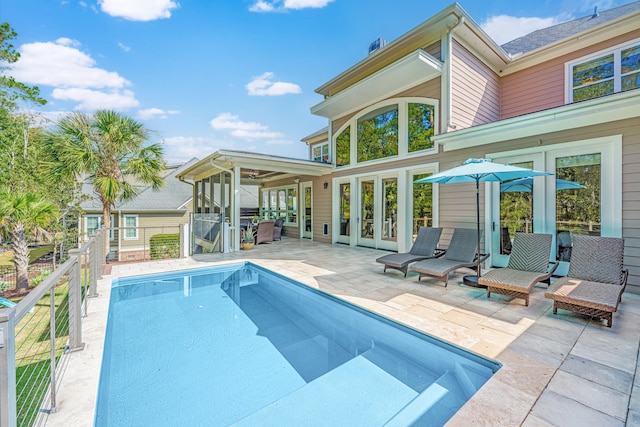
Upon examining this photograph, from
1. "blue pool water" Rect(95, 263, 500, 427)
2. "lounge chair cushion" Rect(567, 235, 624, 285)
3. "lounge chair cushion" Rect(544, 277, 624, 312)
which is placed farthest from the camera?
"lounge chair cushion" Rect(567, 235, 624, 285)

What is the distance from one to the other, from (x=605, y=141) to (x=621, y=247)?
209cm

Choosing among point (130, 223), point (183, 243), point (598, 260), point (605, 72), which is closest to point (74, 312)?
point (183, 243)

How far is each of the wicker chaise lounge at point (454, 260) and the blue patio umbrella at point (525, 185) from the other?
133cm

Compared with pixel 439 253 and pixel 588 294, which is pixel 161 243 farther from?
pixel 588 294

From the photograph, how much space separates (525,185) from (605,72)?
12.8ft

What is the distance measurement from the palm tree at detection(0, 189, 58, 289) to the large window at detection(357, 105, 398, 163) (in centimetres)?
946

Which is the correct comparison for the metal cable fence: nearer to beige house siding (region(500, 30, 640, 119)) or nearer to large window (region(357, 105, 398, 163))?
large window (region(357, 105, 398, 163))

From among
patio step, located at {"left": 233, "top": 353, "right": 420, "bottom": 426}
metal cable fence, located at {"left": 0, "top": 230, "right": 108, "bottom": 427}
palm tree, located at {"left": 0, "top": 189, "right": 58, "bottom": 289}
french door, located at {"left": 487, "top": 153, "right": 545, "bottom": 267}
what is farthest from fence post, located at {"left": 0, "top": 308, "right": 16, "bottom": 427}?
palm tree, located at {"left": 0, "top": 189, "right": 58, "bottom": 289}

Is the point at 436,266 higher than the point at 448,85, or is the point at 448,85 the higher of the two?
the point at 448,85

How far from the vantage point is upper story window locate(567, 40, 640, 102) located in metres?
6.59

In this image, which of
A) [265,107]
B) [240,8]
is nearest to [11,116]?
[240,8]

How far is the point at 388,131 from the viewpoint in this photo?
30.7 feet

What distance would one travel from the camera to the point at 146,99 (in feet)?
53.4

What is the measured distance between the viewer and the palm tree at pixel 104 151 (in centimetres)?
888
